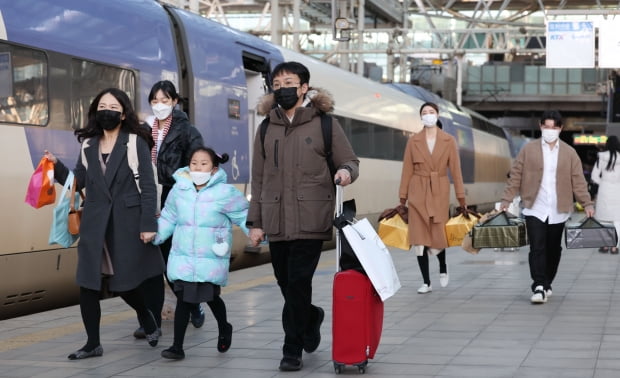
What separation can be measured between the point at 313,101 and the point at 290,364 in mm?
1546

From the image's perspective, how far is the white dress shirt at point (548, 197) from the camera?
31.1 ft

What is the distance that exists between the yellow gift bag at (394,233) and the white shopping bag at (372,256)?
3.87m

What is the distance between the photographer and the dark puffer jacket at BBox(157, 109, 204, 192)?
7.53 meters

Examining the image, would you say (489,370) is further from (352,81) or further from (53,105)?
(352,81)

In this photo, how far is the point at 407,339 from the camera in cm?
731

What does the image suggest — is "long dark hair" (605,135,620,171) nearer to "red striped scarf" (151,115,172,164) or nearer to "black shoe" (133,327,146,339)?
"red striped scarf" (151,115,172,164)

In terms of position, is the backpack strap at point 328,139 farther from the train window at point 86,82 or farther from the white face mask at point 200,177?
the train window at point 86,82

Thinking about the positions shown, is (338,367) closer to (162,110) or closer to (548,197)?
(162,110)

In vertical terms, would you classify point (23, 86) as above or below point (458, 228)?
above

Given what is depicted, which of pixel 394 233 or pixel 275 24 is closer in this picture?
pixel 394 233

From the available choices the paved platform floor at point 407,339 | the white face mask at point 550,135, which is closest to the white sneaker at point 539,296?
the paved platform floor at point 407,339

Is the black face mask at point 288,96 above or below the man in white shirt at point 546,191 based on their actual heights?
above

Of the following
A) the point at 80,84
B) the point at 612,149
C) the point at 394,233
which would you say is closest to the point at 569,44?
the point at 612,149

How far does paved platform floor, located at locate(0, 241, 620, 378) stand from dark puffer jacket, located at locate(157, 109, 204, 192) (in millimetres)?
1130
